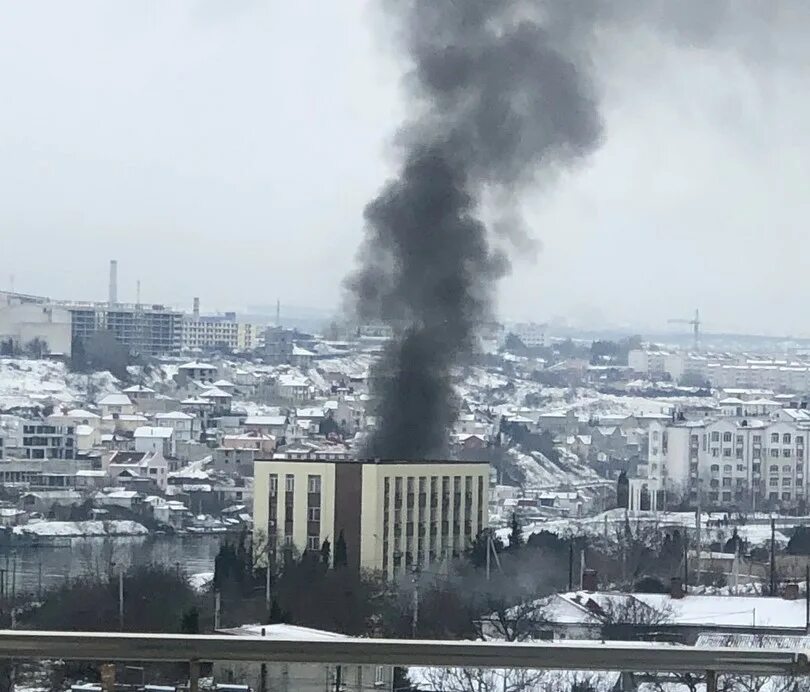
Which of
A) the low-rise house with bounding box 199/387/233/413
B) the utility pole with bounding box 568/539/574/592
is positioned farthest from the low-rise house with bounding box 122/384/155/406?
the utility pole with bounding box 568/539/574/592

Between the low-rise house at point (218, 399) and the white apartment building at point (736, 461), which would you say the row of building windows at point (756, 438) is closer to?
the white apartment building at point (736, 461)

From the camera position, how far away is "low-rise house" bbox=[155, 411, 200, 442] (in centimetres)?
3347

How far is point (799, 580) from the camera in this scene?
14320mm

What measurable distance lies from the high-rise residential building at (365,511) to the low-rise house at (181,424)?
17.1 metres

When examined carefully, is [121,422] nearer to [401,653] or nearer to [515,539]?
[515,539]

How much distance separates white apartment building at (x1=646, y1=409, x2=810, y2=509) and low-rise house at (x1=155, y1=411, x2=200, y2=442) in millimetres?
9732

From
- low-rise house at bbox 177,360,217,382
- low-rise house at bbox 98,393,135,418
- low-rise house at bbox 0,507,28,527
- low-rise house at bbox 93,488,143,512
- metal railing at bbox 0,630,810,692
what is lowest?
low-rise house at bbox 0,507,28,527

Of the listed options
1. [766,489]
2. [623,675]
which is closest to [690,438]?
[766,489]

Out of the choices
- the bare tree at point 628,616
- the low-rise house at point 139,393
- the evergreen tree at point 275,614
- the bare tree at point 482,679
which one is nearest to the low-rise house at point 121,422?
the low-rise house at point 139,393

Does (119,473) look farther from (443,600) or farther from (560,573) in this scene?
A: (443,600)

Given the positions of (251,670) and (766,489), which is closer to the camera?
(251,670)

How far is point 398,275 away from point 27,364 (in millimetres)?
21361

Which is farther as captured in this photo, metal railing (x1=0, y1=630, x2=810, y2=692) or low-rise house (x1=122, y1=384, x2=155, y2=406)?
low-rise house (x1=122, y1=384, x2=155, y2=406)

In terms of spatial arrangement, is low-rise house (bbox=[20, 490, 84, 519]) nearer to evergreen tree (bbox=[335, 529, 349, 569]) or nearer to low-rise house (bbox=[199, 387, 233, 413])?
evergreen tree (bbox=[335, 529, 349, 569])
